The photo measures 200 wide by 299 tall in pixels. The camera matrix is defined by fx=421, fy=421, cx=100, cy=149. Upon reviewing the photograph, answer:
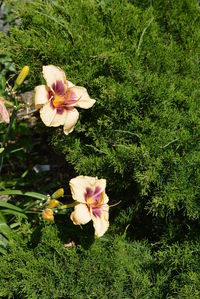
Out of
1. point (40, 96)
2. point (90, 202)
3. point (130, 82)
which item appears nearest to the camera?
point (40, 96)

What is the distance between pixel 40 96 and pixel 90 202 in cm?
47

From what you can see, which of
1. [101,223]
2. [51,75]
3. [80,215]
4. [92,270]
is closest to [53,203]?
[80,215]

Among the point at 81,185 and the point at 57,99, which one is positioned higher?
the point at 57,99

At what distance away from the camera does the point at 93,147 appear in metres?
1.91

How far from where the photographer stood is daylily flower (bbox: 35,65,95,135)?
159 cm

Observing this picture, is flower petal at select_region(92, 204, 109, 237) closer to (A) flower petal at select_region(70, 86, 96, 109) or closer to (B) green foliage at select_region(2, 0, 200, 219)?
(B) green foliage at select_region(2, 0, 200, 219)

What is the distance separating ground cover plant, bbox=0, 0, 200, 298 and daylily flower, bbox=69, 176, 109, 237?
15cm

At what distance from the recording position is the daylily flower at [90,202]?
1.65m

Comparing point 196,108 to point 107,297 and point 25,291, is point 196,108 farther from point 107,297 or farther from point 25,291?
point 25,291

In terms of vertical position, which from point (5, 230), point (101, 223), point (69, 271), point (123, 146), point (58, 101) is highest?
point (58, 101)

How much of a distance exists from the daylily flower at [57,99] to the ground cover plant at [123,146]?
1.3 inches

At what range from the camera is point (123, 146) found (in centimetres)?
179

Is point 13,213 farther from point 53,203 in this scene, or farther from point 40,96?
point 40,96

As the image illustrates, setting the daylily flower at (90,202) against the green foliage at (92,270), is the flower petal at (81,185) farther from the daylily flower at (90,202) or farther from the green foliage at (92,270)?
the green foliage at (92,270)
